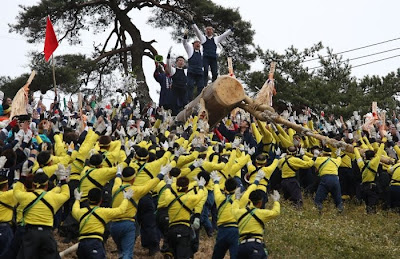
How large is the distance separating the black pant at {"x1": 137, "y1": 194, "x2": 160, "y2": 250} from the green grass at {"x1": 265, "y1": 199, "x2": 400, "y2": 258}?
89.4 inches

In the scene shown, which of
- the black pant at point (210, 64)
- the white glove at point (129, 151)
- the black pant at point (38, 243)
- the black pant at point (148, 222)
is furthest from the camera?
the black pant at point (210, 64)

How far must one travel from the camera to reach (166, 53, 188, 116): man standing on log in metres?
18.6

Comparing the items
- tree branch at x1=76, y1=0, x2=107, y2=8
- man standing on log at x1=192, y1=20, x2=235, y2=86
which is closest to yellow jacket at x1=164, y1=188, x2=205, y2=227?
man standing on log at x1=192, y1=20, x2=235, y2=86

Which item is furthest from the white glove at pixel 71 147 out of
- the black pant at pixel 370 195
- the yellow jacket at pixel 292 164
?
the black pant at pixel 370 195

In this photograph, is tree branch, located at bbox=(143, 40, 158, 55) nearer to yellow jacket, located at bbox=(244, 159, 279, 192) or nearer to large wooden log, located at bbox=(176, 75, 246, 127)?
large wooden log, located at bbox=(176, 75, 246, 127)

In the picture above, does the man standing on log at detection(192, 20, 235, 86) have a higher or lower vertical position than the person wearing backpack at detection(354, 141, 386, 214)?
higher

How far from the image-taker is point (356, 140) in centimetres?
1641

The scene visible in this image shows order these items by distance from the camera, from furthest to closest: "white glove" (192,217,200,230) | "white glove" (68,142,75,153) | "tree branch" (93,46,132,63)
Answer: "tree branch" (93,46,132,63) < "white glove" (68,142,75,153) < "white glove" (192,217,200,230)

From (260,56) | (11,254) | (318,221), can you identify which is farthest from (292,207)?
(260,56)

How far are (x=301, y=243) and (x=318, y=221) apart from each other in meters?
1.53

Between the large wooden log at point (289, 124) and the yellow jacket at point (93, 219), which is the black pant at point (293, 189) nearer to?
the large wooden log at point (289, 124)

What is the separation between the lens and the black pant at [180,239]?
10.1 m

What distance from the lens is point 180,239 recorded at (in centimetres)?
1011

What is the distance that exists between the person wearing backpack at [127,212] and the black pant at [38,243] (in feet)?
3.77
